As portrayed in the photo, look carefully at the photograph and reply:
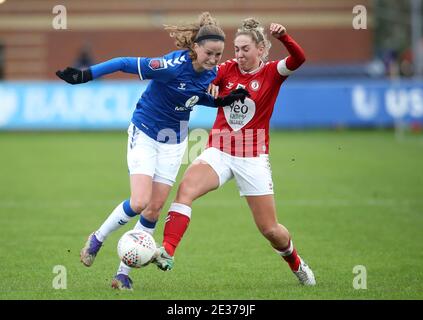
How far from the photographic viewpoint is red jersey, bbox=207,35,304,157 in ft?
24.7

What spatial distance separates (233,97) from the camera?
7457 mm

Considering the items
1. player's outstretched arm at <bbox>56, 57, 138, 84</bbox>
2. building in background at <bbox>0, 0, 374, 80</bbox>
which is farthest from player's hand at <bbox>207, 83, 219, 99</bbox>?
building in background at <bbox>0, 0, 374, 80</bbox>

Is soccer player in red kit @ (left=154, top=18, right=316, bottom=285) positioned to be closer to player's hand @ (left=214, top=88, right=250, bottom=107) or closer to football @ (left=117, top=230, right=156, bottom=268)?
player's hand @ (left=214, top=88, right=250, bottom=107)

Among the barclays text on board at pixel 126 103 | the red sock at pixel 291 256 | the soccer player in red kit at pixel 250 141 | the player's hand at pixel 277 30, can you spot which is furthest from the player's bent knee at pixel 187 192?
the barclays text on board at pixel 126 103

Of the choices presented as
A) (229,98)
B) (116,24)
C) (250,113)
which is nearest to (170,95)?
(229,98)

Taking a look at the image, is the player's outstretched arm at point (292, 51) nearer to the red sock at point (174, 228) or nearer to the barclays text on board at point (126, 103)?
the red sock at point (174, 228)

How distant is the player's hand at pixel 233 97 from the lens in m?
7.46

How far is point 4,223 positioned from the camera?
11000 mm

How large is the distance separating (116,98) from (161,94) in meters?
16.5

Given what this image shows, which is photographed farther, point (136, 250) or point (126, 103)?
point (126, 103)

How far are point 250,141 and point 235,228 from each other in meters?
3.59

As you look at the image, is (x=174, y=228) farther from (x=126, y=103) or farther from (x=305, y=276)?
(x=126, y=103)
